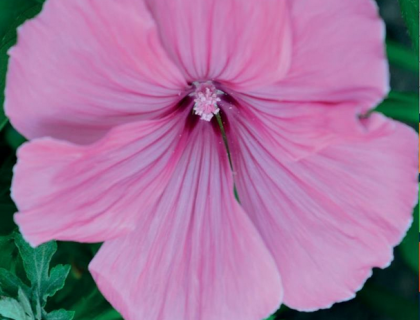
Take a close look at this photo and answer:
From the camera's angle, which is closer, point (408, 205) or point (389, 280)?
point (408, 205)

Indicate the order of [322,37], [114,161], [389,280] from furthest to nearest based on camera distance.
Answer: [389,280] < [114,161] < [322,37]

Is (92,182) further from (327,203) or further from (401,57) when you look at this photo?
(401,57)

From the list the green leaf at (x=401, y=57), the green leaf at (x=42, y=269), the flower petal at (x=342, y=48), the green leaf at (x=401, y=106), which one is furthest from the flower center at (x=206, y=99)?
the green leaf at (x=401, y=57)

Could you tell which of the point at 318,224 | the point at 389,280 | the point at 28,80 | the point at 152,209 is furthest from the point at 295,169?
the point at 389,280

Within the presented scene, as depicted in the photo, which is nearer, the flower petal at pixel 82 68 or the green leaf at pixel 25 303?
the flower petal at pixel 82 68

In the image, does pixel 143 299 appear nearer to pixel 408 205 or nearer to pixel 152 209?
pixel 152 209

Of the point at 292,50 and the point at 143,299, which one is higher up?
the point at 292,50

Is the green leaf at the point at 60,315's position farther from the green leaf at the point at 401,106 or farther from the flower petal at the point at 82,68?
the green leaf at the point at 401,106
